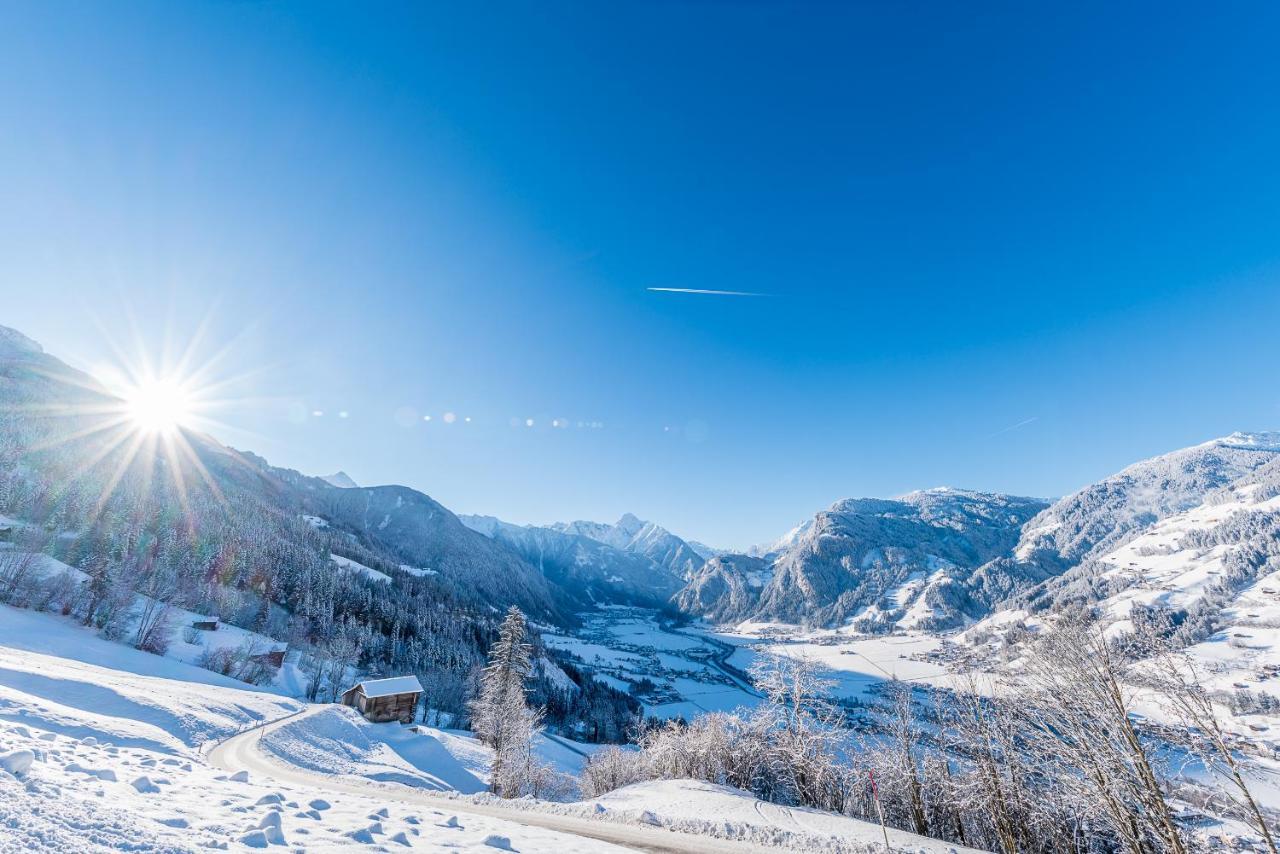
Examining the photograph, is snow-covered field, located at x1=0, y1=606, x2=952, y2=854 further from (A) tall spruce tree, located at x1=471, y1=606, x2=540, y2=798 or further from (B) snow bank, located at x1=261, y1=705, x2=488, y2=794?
(A) tall spruce tree, located at x1=471, y1=606, x2=540, y2=798

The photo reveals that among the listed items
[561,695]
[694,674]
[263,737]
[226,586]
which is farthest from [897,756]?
[694,674]

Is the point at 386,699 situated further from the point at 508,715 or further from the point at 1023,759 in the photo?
the point at 1023,759

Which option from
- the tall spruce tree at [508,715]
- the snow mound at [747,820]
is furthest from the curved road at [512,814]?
the tall spruce tree at [508,715]

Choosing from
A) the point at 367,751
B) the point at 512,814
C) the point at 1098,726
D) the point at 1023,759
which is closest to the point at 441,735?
the point at 367,751

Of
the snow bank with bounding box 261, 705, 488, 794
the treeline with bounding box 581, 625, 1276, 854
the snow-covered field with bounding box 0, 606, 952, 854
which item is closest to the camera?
the snow-covered field with bounding box 0, 606, 952, 854

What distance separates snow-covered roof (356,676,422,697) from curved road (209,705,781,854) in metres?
30.3

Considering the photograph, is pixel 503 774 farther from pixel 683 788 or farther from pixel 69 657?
pixel 69 657

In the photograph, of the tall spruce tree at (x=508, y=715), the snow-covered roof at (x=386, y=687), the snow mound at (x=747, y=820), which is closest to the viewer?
the snow mound at (x=747, y=820)

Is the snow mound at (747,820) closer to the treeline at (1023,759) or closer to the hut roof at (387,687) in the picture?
the treeline at (1023,759)

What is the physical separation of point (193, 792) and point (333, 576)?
463ft

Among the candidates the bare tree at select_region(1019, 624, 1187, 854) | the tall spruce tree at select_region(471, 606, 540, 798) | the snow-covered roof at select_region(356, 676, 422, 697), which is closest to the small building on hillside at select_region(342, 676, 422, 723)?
the snow-covered roof at select_region(356, 676, 422, 697)

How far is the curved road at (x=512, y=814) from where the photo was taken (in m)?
15.5

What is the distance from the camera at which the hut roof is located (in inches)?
2137

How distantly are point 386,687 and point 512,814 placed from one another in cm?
4806
